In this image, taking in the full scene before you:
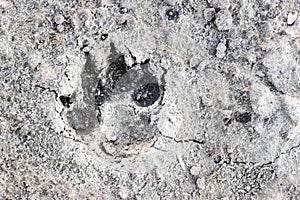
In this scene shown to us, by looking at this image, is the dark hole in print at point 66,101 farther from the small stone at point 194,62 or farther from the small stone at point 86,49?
the small stone at point 194,62

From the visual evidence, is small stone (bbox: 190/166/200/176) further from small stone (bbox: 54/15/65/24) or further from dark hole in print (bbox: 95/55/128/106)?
small stone (bbox: 54/15/65/24)

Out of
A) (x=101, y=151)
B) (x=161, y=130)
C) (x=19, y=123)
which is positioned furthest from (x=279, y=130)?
(x=19, y=123)

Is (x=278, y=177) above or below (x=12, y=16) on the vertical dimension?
below

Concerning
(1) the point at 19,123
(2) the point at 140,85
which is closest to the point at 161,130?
(2) the point at 140,85

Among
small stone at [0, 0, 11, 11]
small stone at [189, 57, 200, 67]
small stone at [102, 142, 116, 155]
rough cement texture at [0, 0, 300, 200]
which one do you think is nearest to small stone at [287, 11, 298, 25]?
rough cement texture at [0, 0, 300, 200]

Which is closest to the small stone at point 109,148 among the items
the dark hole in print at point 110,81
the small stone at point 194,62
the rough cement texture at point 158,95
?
the rough cement texture at point 158,95

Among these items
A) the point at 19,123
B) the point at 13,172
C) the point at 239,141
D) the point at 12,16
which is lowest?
the point at 13,172

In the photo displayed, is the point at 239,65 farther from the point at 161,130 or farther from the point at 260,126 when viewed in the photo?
the point at 161,130
